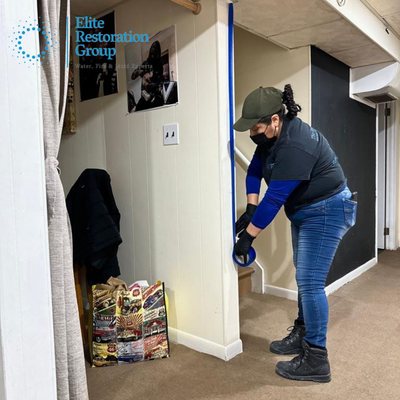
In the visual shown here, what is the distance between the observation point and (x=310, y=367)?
1896 mm

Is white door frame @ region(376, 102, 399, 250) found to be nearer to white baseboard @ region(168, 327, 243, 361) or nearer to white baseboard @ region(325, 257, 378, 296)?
white baseboard @ region(325, 257, 378, 296)

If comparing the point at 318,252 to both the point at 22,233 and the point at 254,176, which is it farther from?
the point at 22,233

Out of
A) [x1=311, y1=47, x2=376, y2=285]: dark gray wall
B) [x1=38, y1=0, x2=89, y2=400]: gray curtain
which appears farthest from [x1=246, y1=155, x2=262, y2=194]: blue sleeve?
[x1=38, y1=0, x2=89, y2=400]: gray curtain

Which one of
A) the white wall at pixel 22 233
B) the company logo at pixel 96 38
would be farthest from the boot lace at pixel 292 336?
the company logo at pixel 96 38

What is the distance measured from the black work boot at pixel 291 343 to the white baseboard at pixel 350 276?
0.94 metres

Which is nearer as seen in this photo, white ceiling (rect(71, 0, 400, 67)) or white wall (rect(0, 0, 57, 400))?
white wall (rect(0, 0, 57, 400))

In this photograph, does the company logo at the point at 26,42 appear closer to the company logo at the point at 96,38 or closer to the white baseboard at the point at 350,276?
the company logo at the point at 96,38

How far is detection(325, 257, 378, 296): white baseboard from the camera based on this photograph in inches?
123

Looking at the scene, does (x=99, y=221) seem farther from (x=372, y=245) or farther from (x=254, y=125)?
(x=372, y=245)

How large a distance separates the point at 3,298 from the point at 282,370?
1.43 metres

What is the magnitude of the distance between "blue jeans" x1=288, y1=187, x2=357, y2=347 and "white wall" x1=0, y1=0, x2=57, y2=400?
1.23 m

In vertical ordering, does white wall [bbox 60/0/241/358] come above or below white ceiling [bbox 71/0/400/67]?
below

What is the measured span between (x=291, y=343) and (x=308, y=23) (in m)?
1.91

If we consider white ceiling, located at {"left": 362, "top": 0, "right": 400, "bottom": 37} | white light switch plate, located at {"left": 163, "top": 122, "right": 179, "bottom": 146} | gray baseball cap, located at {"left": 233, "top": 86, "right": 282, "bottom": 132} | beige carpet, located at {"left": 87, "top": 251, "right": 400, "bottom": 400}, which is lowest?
beige carpet, located at {"left": 87, "top": 251, "right": 400, "bottom": 400}
